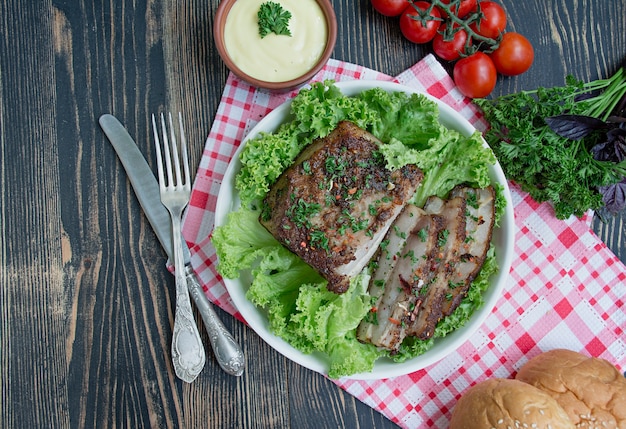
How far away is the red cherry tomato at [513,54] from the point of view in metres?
3.40

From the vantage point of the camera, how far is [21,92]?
11.6 feet

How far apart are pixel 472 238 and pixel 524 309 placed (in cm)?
77

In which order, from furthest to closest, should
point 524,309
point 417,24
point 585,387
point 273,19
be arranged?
point 524,309 → point 417,24 → point 585,387 → point 273,19

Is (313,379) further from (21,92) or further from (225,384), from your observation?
(21,92)

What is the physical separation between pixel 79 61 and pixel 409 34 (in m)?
2.15

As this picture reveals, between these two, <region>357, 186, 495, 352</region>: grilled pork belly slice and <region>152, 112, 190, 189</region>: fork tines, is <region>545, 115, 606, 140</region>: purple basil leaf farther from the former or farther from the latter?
<region>152, 112, 190, 189</region>: fork tines

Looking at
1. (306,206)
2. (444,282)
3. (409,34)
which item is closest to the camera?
(306,206)

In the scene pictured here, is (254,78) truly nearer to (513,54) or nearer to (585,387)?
(513,54)

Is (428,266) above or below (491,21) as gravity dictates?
below

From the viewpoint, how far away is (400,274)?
10.2ft

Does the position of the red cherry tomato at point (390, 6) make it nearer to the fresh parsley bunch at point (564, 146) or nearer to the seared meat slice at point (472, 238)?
the fresh parsley bunch at point (564, 146)

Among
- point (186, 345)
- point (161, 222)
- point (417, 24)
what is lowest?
point (186, 345)

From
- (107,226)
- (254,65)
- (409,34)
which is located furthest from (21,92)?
(409,34)

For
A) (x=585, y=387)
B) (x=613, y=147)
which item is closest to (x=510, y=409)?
(x=585, y=387)
